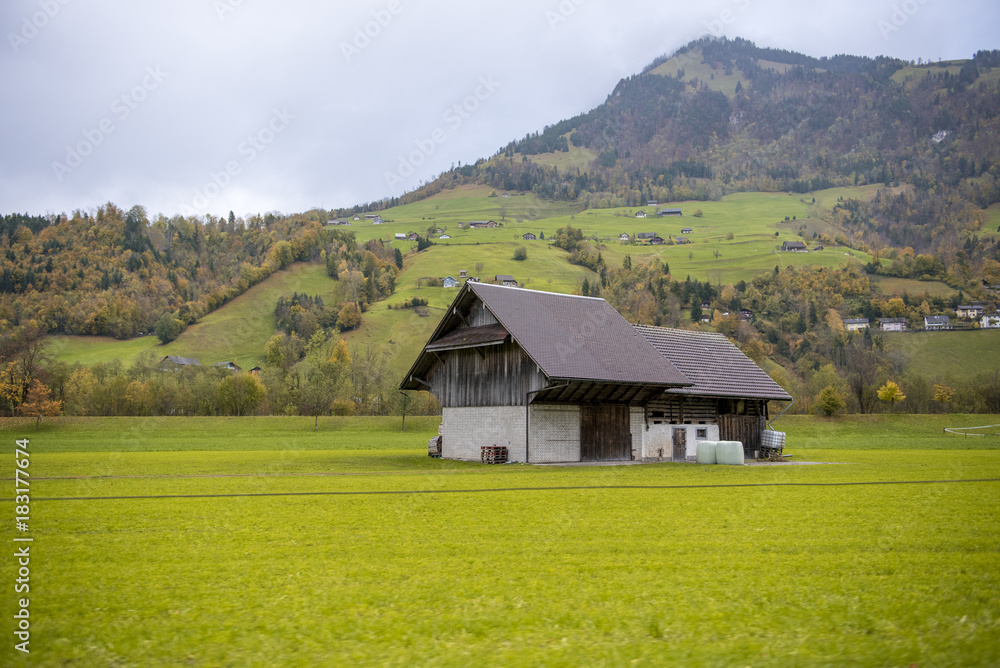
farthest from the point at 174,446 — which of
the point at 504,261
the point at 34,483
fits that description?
the point at 504,261

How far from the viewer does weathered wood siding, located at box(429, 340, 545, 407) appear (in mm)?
28828

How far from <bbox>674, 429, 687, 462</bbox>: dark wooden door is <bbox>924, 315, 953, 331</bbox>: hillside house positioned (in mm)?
103900

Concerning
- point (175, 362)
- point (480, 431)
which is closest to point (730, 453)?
point (480, 431)

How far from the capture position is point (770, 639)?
6.07 meters

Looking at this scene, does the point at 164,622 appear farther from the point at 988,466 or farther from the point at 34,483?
the point at 988,466

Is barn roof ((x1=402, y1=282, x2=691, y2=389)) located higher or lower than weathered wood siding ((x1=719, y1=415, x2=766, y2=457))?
higher

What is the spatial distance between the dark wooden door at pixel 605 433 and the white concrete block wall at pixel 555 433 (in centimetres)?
36

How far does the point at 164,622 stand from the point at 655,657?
14.2 feet

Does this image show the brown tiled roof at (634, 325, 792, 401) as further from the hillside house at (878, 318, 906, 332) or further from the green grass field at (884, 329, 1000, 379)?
the hillside house at (878, 318, 906, 332)

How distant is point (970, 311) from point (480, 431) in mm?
124958

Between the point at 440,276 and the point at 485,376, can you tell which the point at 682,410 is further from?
the point at 440,276

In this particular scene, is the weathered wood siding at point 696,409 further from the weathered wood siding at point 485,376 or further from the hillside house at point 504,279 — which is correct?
the hillside house at point 504,279

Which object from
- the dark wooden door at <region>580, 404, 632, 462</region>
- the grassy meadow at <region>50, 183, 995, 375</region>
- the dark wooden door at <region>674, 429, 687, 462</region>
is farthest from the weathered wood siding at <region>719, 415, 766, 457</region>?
the grassy meadow at <region>50, 183, 995, 375</region>

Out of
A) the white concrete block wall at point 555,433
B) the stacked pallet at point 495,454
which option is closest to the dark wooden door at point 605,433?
the white concrete block wall at point 555,433
